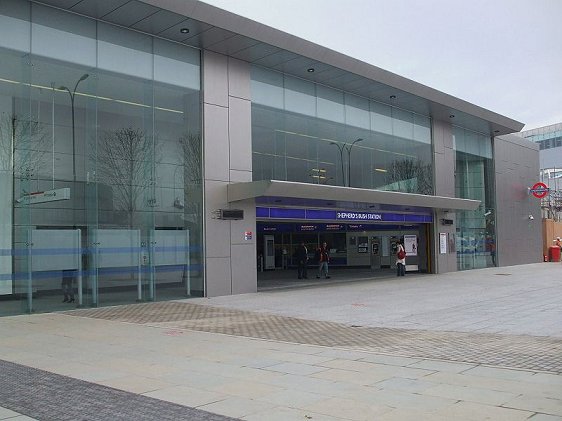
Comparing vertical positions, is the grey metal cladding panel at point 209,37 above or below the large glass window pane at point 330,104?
above

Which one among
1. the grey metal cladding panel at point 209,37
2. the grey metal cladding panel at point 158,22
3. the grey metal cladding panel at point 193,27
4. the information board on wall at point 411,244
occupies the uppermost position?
the grey metal cladding panel at point 158,22

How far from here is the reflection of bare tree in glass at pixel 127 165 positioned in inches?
618

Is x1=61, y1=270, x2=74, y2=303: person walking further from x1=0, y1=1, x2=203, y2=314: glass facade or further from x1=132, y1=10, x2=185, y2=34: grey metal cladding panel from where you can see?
x1=132, y1=10, x2=185, y2=34: grey metal cladding panel

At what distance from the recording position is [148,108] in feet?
55.1

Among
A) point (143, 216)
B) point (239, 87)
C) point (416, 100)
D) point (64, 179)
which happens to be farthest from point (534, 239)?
point (64, 179)

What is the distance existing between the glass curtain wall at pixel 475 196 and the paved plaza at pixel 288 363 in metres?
15.8

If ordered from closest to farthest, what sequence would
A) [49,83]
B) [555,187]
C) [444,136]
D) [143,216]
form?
[49,83] → [143,216] → [444,136] → [555,187]

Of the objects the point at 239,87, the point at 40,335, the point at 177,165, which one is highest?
the point at 239,87

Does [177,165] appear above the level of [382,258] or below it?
above

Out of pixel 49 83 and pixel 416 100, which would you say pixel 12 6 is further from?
pixel 416 100

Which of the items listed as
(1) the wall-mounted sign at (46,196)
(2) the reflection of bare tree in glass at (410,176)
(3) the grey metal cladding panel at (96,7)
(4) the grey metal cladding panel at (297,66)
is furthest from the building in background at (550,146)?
(1) the wall-mounted sign at (46,196)

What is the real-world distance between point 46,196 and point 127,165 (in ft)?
8.28

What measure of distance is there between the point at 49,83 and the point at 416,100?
15.9 m

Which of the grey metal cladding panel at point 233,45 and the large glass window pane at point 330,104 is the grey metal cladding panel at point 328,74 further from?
the grey metal cladding panel at point 233,45
